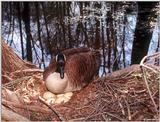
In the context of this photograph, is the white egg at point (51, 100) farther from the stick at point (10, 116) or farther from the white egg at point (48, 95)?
the stick at point (10, 116)

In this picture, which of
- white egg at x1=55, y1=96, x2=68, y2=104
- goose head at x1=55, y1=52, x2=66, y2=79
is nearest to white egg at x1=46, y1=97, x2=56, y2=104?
white egg at x1=55, y1=96, x2=68, y2=104

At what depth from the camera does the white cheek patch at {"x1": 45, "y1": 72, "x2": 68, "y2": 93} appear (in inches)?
123

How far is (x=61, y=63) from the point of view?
10.2ft

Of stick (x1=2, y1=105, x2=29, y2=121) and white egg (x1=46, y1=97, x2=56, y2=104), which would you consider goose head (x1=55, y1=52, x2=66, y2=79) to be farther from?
stick (x1=2, y1=105, x2=29, y2=121)

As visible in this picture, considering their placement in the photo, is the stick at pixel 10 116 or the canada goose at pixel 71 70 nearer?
the stick at pixel 10 116

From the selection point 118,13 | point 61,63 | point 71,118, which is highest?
point 118,13

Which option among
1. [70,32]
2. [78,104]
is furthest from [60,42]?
[78,104]

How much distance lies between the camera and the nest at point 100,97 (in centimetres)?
275

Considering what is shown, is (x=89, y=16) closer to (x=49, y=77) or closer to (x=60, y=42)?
(x=60, y=42)

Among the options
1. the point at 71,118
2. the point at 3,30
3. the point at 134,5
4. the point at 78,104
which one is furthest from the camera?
the point at 134,5

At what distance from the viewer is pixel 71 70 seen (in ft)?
10.8

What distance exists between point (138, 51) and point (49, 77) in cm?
49

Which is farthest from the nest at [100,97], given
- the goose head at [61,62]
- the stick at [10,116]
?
the goose head at [61,62]

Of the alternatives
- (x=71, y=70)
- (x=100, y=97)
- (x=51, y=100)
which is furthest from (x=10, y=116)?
(x=71, y=70)
